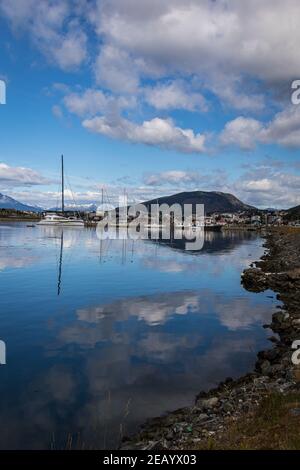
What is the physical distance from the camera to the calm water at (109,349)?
12234 millimetres

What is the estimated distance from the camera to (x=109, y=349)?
18391 millimetres

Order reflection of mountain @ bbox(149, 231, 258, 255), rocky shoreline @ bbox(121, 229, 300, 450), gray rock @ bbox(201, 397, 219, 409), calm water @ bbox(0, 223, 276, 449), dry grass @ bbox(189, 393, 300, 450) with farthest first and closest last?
1. reflection of mountain @ bbox(149, 231, 258, 255)
2. gray rock @ bbox(201, 397, 219, 409)
3. calm water @ bbox(0, 223, 276, 449)
4. rocky shoreline @ bbox(121, 229, 300, 450)
5. dry grass @ bbox(189, 393, 300, 450)

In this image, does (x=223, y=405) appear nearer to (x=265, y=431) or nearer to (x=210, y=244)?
(x=265, y=431)

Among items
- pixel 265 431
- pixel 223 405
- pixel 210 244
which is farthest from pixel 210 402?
pixel 210 244

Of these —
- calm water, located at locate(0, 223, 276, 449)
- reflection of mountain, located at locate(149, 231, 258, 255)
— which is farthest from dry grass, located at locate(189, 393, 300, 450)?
reflection of mountain, located at locate(149, 231, 258, 255)

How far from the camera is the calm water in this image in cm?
1223

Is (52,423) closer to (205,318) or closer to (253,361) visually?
(253,361)

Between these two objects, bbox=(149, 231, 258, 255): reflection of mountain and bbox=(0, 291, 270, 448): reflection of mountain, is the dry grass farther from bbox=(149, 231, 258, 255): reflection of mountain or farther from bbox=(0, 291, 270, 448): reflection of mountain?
bbox=(149, 231, 258, 255): reflection of mountain

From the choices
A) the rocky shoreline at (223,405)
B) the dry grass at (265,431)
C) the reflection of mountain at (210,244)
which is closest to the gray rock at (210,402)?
the rocky shoreline at (223,405)

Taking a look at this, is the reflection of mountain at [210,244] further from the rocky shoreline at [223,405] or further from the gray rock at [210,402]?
the gray rock at [210,402]

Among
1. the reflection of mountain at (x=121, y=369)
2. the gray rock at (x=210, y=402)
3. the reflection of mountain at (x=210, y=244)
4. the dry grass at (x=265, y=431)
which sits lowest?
the reflection of mountain at (x=121, y=369)

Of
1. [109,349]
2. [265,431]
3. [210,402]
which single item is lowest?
[109,349]

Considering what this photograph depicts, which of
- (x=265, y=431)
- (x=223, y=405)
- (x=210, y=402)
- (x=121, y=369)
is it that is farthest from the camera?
(x=121, y=369)
